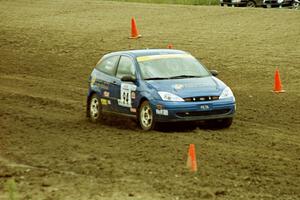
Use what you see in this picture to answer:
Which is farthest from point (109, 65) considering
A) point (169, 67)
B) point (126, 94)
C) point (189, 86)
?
point (189, 86)

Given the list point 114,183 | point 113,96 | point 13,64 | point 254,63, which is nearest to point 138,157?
point 114,183

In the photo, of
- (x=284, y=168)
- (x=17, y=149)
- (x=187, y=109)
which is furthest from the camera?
(x=187, y=109)

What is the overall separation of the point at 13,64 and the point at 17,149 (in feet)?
52.1

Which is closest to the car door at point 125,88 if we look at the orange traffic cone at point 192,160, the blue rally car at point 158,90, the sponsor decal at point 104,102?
the blue rally car at point 158,90

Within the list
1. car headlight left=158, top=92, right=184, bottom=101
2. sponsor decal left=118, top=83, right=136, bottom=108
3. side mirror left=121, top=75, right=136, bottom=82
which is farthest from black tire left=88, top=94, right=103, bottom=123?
car headlight left=158, top=92, right=184, bottom=101

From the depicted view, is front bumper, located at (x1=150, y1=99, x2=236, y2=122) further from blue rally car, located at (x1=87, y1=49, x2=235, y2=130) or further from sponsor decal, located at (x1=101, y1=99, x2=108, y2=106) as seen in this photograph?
sponsor decal, located at (x1=101, y1=99, x2=108, y2=106)

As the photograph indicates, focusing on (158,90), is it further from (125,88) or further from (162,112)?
(125,88)

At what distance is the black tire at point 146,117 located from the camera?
17.3 m

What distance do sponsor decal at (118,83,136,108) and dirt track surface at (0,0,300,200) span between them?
49cm

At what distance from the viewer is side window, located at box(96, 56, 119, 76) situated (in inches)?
748

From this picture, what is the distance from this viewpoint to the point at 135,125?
18.6 metres

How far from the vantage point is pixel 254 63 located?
93.5 feet

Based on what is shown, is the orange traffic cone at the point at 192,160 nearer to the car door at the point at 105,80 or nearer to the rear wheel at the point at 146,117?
the rear wheel at the point at 146,117

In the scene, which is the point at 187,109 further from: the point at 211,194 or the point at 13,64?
the point at 13,64
